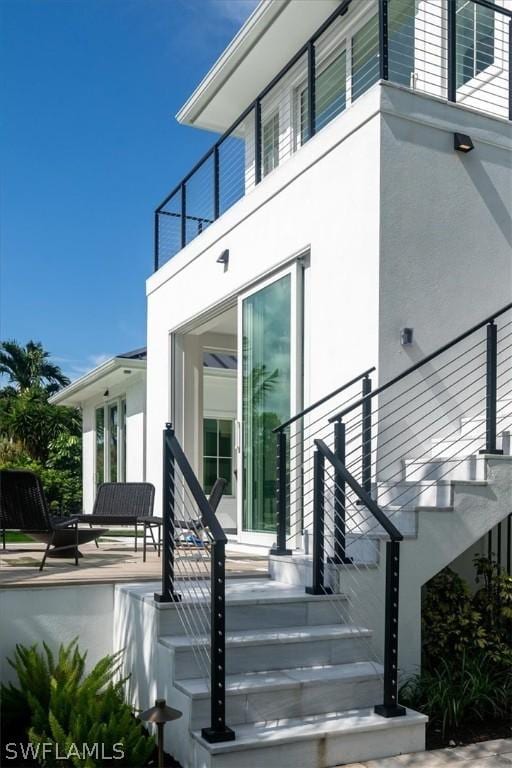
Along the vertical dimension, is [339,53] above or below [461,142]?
above

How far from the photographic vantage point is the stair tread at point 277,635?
4.70 m

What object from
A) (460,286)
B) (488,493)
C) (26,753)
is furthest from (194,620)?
(460,286)

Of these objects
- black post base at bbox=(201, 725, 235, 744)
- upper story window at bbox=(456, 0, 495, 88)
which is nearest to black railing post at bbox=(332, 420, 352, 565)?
black post base at bbox=(201, 725, 235, 744)

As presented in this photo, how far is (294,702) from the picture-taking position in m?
4.56

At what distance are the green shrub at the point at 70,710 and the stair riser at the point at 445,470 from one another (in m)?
2.75

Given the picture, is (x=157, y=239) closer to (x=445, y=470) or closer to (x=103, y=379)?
(x=103, y=379)

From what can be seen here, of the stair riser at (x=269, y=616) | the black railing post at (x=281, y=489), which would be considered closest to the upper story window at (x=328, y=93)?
the black railing post at (x=281, y=489)

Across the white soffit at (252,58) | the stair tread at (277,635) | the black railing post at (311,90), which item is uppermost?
the white soffit at (252,58)

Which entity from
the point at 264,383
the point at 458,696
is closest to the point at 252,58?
the point at 264,383

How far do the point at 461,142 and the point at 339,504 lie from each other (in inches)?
142

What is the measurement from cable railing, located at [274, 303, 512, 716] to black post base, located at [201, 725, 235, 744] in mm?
1027

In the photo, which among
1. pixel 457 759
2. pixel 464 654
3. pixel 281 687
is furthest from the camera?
pixel 464 654

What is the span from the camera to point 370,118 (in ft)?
22.3

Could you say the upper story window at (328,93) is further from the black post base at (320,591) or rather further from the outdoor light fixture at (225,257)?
the black post base at (320,591)
